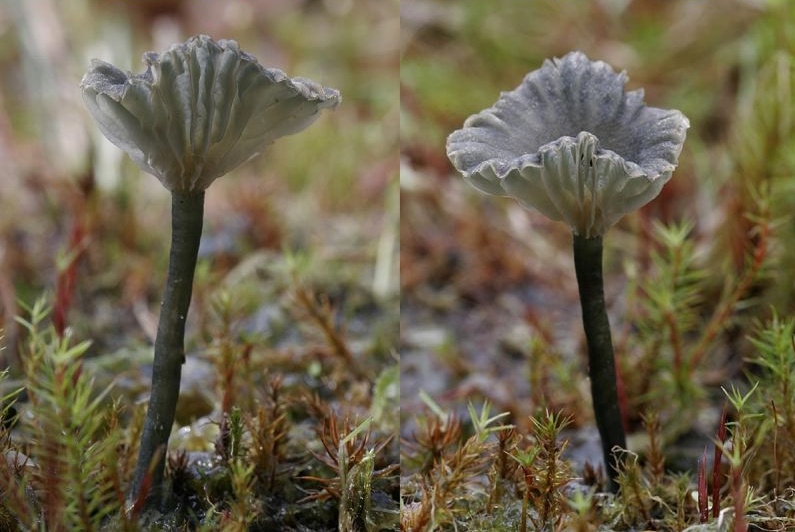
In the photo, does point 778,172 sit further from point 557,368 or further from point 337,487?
point 337,487

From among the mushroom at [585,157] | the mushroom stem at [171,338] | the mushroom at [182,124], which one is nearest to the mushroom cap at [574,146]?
the mushroom at [585,157]

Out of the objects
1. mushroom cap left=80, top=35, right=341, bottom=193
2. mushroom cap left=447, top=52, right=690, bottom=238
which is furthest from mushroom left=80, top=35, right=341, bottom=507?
mushroom cap left=447, top=52, right=690, bottom=238

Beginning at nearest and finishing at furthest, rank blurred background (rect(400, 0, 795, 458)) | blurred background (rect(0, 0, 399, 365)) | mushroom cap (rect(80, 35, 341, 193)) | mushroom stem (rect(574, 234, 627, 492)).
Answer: mushroom cap (rect(80, 35, 341, 193)), mushroom stem (rect(574, 234, 627, 492)), blurred background (rect(400, 0, 795, 458)), blurred background (rect(0, 0, 399, 365))

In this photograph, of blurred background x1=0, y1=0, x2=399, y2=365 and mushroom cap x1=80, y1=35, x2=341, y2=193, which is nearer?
mushroom cap x1=80, y1=35, x2=341, y2=193

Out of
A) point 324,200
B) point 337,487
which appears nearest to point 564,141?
point 337,487

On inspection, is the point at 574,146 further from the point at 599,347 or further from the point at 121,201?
the point at 121,201

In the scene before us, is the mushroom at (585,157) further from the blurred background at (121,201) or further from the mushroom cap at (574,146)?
the blurred background at (121,201)

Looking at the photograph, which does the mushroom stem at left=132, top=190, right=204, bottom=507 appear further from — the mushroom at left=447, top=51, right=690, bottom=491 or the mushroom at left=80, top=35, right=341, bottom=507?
the mushroom at left=447, top=51, right=690, bottom=491
